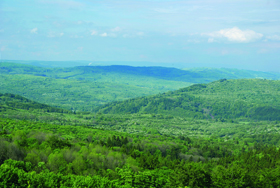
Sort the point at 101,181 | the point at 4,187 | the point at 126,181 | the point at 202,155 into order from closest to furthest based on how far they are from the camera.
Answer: the point at 4,187 < the point at 101,181 < the point at 126,181 < the point at 202,155

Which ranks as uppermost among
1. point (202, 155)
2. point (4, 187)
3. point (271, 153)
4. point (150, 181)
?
point (4, 187)

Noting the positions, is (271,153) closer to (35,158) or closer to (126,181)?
(126,181)

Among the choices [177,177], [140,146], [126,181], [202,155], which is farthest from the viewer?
[202,155]

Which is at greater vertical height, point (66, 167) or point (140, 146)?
point (66, 167)

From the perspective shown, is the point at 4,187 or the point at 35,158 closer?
the point at 4,187

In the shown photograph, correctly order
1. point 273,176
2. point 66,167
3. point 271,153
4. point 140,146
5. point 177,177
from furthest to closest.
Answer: point 140,146
point 271,153
point 273,176
point 66,167
point 177,177

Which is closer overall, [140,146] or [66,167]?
[66,167]

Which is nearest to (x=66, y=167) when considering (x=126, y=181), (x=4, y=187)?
(x=126, y=181)

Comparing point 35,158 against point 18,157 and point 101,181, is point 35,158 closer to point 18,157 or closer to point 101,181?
point 18,157

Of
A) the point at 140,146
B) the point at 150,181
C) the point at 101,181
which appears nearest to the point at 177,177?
the point at 150,181
